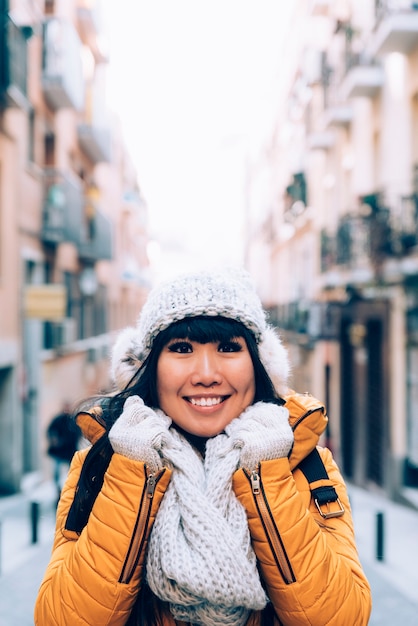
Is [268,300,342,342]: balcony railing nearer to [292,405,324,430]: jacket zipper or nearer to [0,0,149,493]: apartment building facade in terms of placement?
[0,0,149,493]: apartment building facade

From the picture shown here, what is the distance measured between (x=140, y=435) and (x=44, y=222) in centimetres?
1324

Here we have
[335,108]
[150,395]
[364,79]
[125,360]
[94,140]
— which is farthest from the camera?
[94,140]

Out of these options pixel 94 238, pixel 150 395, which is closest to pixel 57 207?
pixel 94 238

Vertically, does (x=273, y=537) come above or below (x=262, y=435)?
below

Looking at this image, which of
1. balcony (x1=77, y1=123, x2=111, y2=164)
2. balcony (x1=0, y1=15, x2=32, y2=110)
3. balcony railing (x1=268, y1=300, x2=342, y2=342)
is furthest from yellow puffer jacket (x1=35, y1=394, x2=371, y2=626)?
balcony (x1=77, y1=123, x2=111, y2=164)

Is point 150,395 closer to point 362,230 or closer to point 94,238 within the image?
point 362,230

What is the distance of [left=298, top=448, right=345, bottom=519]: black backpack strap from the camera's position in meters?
2.17

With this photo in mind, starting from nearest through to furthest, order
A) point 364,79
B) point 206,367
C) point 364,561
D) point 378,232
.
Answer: point 206,367, point 364,561, point 378,232, point 364,79

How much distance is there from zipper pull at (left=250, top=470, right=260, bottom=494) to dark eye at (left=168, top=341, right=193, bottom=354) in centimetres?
50

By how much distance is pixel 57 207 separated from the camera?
14453 millimetres

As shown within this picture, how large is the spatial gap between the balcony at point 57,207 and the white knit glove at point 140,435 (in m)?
12.8

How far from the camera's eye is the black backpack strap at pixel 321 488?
2170mm

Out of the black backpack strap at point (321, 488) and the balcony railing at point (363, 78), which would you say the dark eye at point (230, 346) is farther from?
the balcony railing at point (363, 78)

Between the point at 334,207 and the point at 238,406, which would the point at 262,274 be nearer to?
the point at 334,207
